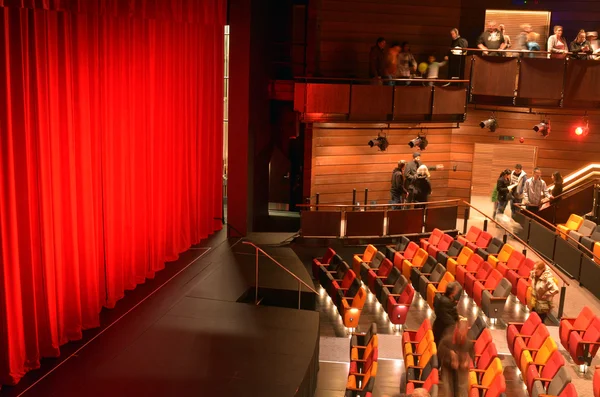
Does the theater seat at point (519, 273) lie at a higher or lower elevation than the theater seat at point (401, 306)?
higher

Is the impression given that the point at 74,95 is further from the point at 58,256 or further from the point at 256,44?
the point at 256,44

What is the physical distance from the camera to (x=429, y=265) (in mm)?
10648

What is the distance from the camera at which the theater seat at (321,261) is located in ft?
36.1

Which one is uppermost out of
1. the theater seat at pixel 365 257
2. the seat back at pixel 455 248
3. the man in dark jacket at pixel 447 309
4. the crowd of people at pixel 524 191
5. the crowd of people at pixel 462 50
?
the crowd of people at pixel 462 50

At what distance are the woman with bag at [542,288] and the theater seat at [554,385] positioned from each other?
2316 mm

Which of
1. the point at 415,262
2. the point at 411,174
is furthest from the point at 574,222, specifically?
the point at 415,262

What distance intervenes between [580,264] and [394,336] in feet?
12.8

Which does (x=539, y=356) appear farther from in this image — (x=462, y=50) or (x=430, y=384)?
(x=462, y=50)

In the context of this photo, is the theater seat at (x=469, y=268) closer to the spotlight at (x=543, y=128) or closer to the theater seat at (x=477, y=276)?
the theater seat at (x=477, y=276)

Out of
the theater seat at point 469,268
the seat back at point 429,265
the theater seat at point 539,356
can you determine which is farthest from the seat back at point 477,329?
the seat back at point 429,265

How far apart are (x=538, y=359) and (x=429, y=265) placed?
3420mm

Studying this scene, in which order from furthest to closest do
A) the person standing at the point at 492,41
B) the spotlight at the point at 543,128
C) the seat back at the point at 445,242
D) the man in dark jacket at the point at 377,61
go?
the spotlight at the point at 543,128
the person standing at the point at 492,41
the man in dark jacket at the point at 377,61
the seat back at the point at 445,242

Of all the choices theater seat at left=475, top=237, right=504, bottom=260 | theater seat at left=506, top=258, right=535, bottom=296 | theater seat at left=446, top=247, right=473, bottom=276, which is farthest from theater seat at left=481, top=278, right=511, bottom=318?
theater seat at left=475, top=237, right=504, bottom=260

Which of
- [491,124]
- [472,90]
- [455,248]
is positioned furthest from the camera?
[491,124]
